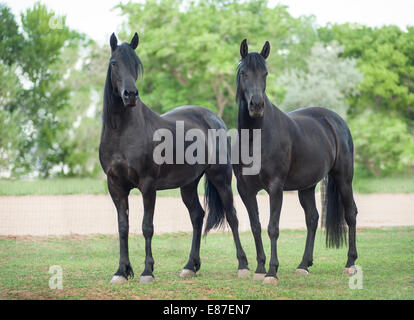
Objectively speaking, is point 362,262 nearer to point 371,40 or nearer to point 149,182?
point 149,182

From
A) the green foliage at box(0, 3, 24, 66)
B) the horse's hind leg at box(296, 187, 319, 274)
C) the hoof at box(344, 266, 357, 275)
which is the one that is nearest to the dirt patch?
the horse's hind leg at box(296, 187, 319, 274)

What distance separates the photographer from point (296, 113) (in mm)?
7168

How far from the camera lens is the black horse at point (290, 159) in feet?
19.3

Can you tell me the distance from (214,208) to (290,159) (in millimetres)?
1654

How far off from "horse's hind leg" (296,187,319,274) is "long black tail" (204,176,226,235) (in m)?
1.17

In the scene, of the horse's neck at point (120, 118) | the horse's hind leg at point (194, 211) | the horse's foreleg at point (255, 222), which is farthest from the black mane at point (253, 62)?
the horse's hind leg at point (194, 211)

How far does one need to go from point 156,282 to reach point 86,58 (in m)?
30.2

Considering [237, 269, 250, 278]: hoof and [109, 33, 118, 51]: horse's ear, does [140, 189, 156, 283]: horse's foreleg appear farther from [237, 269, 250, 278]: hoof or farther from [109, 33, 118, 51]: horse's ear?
[109, 33, 118, 51]: horse's ear

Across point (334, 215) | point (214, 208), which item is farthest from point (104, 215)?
point (334, 215)

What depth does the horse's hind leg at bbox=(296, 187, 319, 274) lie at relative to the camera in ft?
22.6

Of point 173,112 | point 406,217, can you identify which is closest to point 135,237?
point 173,112

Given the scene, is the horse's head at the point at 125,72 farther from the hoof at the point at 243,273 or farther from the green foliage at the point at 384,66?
the green foliage at the point at 384,66

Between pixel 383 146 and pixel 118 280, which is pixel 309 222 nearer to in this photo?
pixel 118 280

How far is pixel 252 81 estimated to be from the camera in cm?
572
